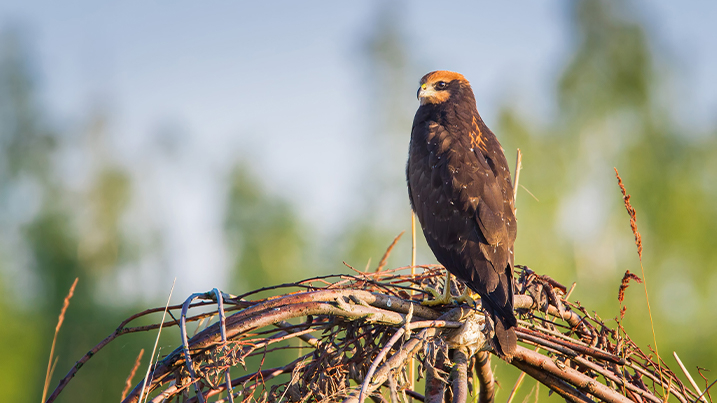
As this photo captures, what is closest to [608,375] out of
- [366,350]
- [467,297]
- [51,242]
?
[467,297]

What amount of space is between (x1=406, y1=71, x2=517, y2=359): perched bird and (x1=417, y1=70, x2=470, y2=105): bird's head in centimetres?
25

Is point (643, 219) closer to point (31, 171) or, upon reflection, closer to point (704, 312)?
point (704, 312)

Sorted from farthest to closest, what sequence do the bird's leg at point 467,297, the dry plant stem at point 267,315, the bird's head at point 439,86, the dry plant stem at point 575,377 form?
the bird's head at point 439,86, the bird's leg at point 467,297, the dry plant stem at point 575,377, the dry plant stem at point 267,315

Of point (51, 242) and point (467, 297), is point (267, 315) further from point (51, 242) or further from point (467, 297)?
point (51, 242)

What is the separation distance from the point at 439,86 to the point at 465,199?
143 cm

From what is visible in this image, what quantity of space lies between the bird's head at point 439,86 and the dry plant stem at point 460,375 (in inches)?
91.1

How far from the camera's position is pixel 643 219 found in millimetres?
17344

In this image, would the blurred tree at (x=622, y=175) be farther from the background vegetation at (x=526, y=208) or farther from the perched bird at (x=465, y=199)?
the perched bird at (x=465, y=199)

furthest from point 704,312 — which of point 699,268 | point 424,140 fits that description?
point 424,140

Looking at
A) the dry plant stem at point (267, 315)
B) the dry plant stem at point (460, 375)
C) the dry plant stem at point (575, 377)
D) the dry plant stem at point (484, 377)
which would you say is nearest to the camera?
the dry plant stem at point (267, 315)

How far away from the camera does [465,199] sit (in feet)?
10.2

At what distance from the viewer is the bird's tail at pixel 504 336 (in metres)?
2.12

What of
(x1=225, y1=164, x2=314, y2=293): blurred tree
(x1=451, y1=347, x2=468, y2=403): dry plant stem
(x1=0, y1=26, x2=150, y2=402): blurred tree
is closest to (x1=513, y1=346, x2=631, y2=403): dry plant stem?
(x1=451, y1=347, x2=468, y2=403): dry plant stem

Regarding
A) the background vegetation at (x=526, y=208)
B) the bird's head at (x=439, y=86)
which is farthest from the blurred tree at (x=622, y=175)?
the bird's head at (x=439, y=86)
